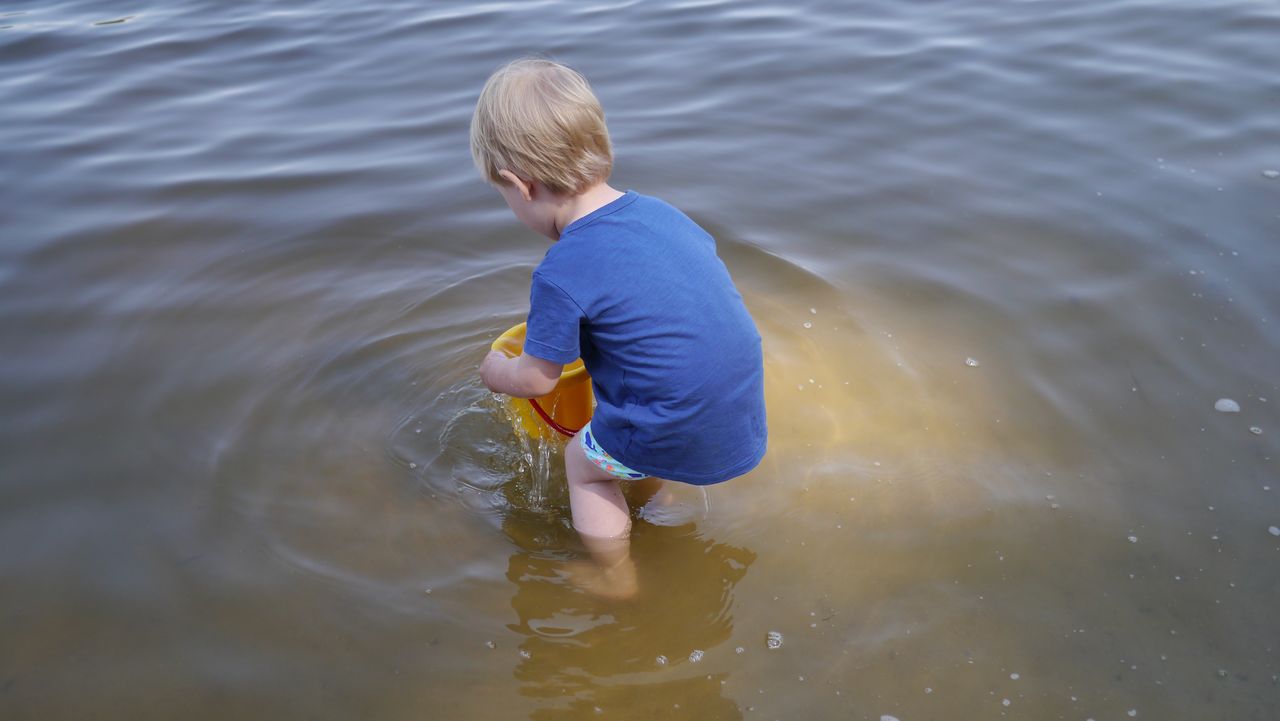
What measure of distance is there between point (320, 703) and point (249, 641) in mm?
336

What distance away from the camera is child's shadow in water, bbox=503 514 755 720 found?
257 cm

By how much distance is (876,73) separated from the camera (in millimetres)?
6480

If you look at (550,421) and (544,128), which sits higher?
(544,128)

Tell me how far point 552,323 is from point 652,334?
0.26m

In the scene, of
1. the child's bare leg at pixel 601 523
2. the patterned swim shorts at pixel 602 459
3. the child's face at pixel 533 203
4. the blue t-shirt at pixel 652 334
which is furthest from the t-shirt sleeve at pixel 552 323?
the child's bare leg at pixel 601 523

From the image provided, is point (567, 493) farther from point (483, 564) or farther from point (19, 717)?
point (19, 717)

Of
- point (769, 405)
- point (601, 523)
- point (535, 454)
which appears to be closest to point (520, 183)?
point (601, 523)

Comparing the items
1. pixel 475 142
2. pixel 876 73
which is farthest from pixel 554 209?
pixel 876 73

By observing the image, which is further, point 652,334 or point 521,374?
point 521,374

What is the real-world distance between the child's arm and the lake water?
0.62 metres

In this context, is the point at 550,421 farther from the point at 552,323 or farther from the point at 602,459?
the point at 552,323

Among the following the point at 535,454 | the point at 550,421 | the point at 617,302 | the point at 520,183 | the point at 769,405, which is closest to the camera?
the point at 617,302

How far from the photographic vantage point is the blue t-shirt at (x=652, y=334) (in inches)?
98.1

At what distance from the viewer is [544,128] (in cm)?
255
